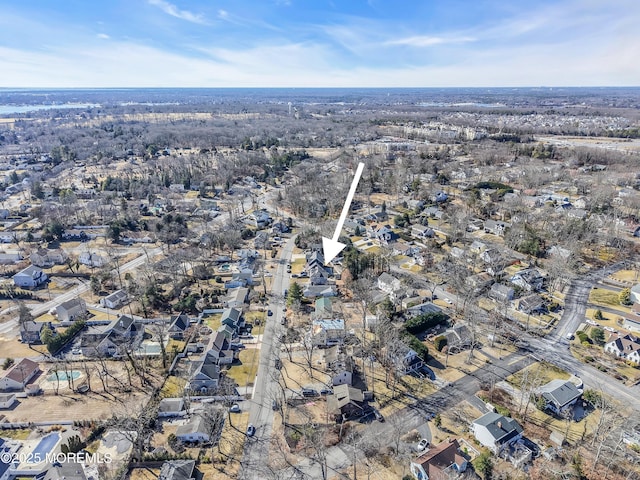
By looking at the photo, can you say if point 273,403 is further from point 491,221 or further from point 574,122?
point 574,122

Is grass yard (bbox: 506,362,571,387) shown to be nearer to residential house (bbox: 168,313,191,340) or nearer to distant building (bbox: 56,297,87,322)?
residential house (bbox: 168,313,191,340)

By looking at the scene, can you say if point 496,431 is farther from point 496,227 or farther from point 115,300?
point 496,227

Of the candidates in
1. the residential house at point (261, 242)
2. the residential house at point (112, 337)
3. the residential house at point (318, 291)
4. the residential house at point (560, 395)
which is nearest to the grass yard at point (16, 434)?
the residential house at point (112, 337)

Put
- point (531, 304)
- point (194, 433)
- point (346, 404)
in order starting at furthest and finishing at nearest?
1. point (531, 304)
2. point (346, 404)
3. point (194, 433)

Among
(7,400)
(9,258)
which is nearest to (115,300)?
(7,400)

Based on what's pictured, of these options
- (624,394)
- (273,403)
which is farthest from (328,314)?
(624,394)

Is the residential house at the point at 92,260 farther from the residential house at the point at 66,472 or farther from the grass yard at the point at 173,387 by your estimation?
the residential house at the point at 66,472
